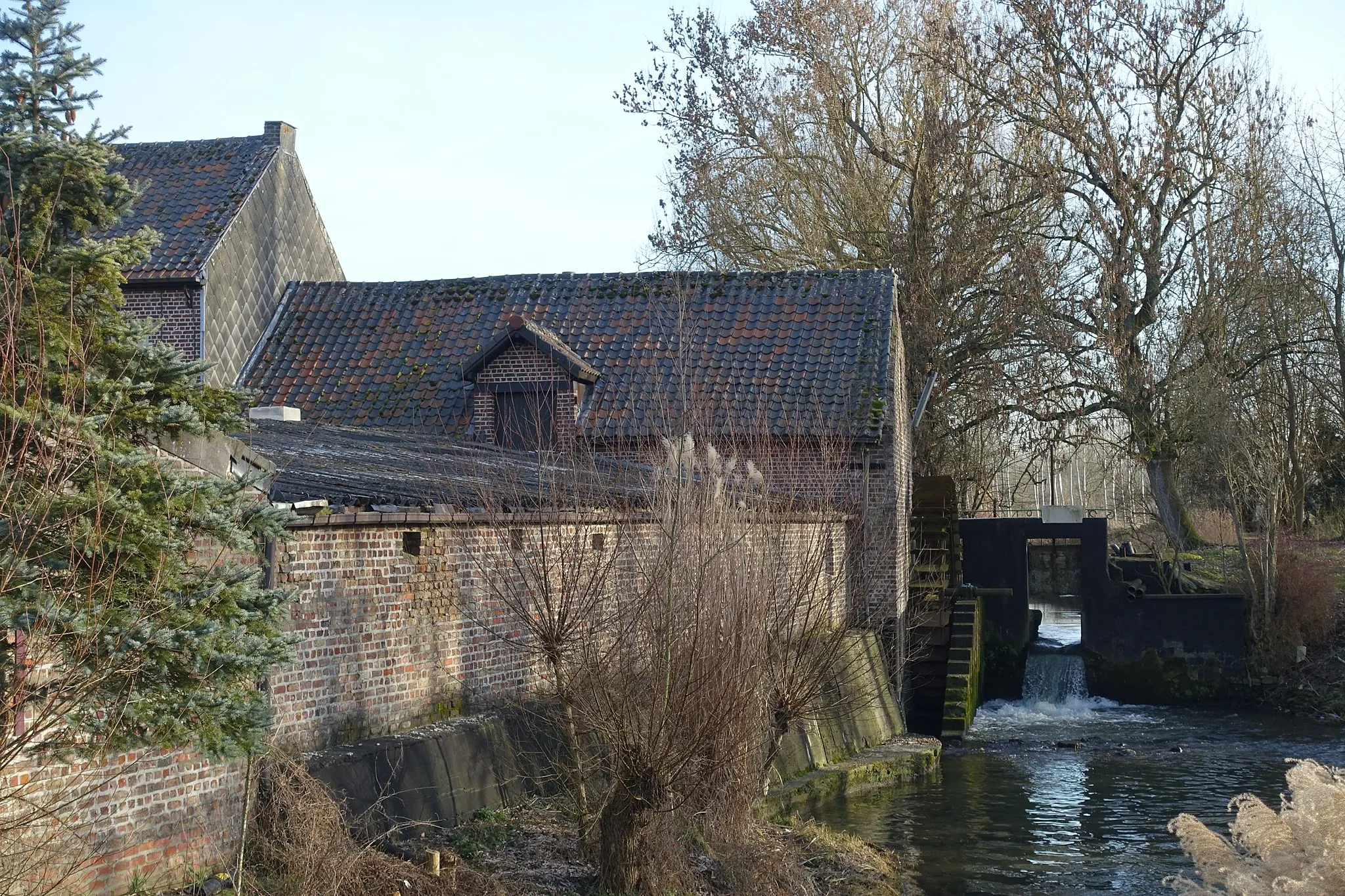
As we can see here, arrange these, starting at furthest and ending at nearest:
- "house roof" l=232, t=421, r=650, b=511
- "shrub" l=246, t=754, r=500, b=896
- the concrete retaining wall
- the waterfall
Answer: the waterfall, "house roof" l=232, t=421, r=650, b=511, the concrete retaining wall, "shrub" l=246, t=754, r=500, b=896

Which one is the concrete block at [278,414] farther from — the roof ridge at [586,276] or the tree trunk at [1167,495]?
the tree trunk at [1167,495]

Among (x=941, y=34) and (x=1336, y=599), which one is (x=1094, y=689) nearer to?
(x=1336, y=599)

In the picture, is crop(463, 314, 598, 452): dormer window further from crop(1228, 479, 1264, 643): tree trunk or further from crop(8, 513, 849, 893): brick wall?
crop(1228, 479, 1264, 643): tree trunk

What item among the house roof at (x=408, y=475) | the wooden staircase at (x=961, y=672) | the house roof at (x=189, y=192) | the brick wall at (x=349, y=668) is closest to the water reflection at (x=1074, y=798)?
the wooden staircase at (x=961, y=672)

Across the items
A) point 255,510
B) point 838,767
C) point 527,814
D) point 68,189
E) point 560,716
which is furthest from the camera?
point 838,767

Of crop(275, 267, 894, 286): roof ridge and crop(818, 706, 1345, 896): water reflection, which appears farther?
crop(275, 267, 894, 286): roof ridge

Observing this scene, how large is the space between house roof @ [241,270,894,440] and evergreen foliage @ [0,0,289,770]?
37.8 ft

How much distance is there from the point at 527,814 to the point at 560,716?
1270mm

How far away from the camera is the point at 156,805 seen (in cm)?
685

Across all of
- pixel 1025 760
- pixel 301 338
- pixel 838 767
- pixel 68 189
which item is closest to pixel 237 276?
pixel 301 338

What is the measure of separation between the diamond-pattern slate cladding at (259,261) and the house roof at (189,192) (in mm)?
197

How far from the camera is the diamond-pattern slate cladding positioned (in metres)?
18.9

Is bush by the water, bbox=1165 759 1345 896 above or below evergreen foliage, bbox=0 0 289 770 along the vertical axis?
below

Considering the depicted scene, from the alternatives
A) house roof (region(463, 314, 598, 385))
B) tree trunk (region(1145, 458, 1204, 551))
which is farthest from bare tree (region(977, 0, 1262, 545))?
house roof (region(463, 314, 598, 385))
